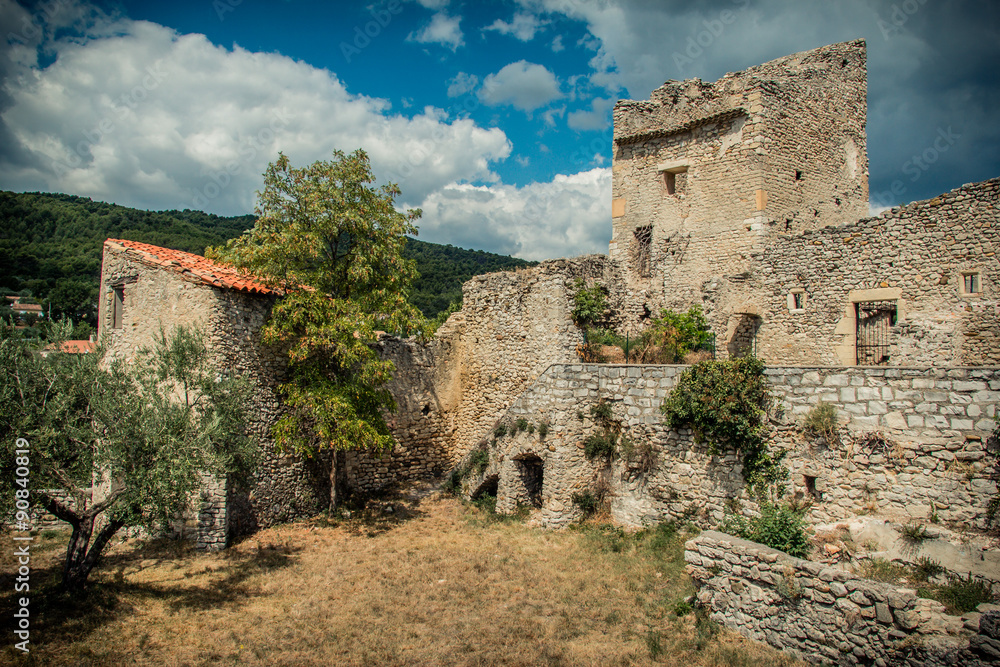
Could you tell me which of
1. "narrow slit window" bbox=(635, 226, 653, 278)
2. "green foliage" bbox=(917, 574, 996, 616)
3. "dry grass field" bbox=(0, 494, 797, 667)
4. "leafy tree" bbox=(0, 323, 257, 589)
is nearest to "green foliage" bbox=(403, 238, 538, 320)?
"narrow slit window" bbox=(635, 226, 653, 278)

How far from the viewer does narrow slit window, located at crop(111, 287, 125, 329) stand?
1271 centimetres

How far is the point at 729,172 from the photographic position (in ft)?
53.9

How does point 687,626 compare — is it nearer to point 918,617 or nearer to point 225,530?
point 918,617

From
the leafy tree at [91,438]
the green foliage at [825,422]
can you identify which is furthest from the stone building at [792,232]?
the leafy tree at [91,438]

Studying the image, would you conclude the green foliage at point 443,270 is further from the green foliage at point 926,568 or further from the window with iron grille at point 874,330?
the green foliage at point 926,568

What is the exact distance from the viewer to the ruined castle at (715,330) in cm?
872

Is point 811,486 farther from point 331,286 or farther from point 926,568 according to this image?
point 331,286

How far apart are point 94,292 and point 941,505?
179 ft

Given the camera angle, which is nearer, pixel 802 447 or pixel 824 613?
pixel 824 613

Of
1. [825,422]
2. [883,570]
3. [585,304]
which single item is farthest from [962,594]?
[585,304]

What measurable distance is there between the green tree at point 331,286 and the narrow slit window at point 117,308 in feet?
7.92

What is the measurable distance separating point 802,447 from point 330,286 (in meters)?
11.0

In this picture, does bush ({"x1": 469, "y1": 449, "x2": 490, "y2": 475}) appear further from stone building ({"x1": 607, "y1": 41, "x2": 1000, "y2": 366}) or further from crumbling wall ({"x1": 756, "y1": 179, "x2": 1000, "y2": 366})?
crumbling wall ({"x1": 756, "y1": 179, "x2": 1000, "y2": 366})

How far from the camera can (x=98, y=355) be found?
9117mm
